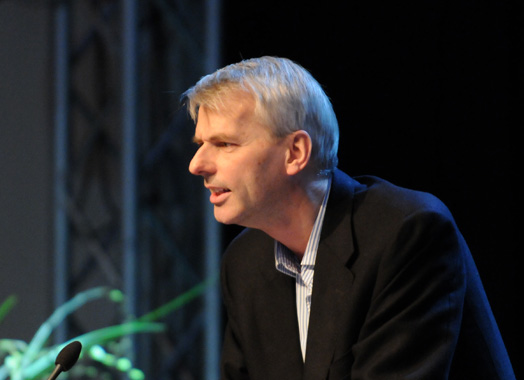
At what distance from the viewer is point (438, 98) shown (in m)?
2.50

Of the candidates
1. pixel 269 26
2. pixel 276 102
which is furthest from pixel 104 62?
pixel 276 102

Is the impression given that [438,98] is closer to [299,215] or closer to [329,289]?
[299,215]

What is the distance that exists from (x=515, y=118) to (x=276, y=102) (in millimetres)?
1128

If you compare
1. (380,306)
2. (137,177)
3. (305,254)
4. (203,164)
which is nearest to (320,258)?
(305,254)

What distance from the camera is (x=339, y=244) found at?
1.52 meters

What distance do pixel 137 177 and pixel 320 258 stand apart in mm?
1991

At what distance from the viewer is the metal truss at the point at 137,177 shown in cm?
338

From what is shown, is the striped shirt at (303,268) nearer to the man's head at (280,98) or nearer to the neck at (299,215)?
the neck at (299,215)

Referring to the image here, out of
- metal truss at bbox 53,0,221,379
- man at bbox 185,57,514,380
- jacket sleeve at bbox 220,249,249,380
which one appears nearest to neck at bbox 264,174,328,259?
man at bbox 185,57,514,380

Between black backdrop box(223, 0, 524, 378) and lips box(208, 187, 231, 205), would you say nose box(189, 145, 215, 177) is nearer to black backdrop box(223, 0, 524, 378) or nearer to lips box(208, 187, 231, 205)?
lips box(208, 187, 231, 205)

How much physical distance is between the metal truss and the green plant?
7 centimetres

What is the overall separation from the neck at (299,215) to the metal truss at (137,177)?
157cm

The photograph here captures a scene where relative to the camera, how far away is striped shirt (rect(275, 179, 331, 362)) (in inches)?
62.5

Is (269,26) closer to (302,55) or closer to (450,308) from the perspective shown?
(302,55)
